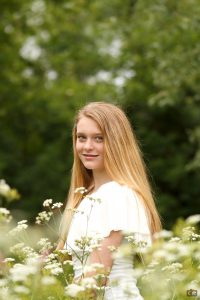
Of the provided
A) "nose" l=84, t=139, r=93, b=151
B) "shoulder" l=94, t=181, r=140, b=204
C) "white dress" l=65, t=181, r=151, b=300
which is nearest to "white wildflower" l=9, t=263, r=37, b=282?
"white dress" l=65, t=181, r=151, b=300

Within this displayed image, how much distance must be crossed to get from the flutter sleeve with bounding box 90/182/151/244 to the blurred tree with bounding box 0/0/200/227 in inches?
481

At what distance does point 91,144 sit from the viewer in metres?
3.46

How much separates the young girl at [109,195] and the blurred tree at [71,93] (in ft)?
39.2

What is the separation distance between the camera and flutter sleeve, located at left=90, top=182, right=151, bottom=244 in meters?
3.18

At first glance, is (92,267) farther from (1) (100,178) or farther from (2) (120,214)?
(1) (100,178)

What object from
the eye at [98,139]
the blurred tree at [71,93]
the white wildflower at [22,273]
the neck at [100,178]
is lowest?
the white wildflower at [22,273]

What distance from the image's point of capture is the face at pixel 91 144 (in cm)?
347

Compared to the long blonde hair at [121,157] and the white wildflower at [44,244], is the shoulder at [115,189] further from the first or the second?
the white wildflower at [44,244]

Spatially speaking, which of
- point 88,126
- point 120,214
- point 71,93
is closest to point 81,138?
point 88,126

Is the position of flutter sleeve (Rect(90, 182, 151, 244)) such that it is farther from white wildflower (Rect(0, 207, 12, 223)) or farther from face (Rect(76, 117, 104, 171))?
white wildflower (Rect(0, 207, 12, 223))

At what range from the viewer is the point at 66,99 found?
752 inches

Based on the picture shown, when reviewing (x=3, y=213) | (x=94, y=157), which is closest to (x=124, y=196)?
(x=94, y=157)

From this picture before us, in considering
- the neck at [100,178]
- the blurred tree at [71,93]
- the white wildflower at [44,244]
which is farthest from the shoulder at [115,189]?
the blurred tree at [71,93]

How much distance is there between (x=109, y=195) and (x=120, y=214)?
0.12 m
